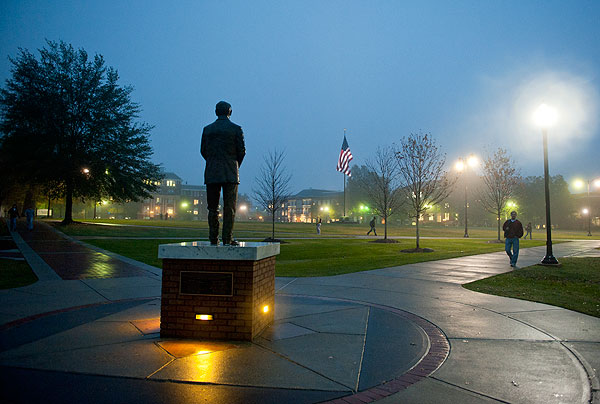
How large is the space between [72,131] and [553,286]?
3689 cm

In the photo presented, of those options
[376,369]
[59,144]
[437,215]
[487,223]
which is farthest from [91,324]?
[437,215]

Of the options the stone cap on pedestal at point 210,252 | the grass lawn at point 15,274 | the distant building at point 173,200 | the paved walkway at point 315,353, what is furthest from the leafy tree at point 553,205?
the distant building at point 173,200

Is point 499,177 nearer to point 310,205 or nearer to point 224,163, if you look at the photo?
point 224,163

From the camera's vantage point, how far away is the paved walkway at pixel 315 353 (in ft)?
11.5

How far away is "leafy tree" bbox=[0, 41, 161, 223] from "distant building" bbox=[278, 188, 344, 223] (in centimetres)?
9336

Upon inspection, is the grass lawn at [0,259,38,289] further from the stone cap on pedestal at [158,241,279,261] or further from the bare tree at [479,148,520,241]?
the bare tree at [479,148,520,241]

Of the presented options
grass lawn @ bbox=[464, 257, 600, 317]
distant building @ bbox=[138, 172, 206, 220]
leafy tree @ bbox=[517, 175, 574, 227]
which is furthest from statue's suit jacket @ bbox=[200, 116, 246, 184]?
distant building @ bbox=[138, 172, 206, 220]

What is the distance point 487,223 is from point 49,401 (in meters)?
91.3

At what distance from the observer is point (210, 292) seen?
17.1 feet

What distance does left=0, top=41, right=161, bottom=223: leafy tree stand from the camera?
33.1m

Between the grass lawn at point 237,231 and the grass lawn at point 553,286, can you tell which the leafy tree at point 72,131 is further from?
the grass lawn at point 553,286

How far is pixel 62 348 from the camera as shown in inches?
179

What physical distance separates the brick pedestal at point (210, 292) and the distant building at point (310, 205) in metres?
123

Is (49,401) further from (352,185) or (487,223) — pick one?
(352,185)
